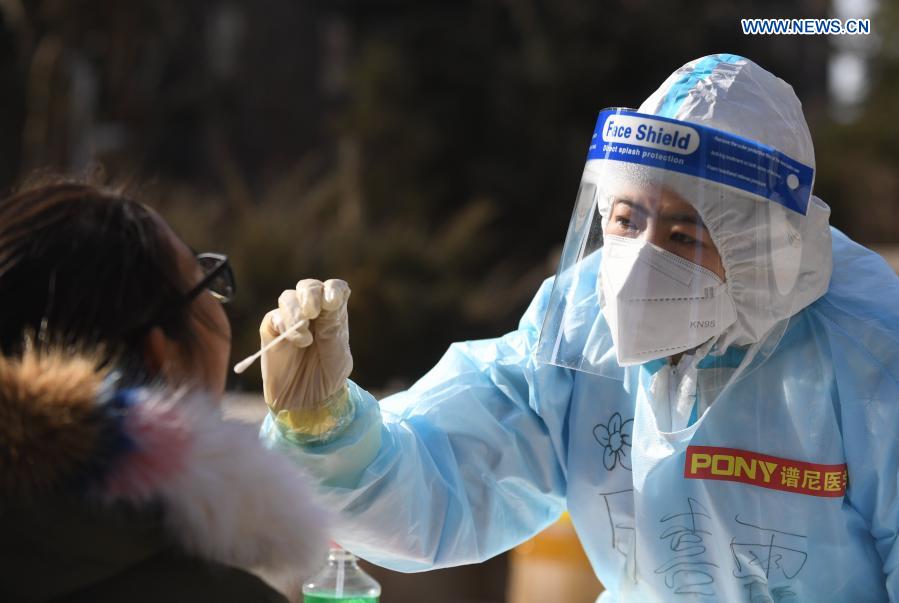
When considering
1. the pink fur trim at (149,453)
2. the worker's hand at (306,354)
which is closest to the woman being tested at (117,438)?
the pink fur trim at (149,453)

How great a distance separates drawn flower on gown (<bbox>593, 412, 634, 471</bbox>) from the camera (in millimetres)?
2211

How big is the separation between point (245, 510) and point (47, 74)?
750 centimetres

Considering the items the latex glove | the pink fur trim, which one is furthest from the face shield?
the pink fur trim

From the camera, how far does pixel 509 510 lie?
7.58 feet

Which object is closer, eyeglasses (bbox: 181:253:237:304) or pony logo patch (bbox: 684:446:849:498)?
eyeglasses (bbox: 181:253:237:304)

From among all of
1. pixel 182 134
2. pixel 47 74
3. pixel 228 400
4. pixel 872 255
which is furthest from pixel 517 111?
pixel 228 400

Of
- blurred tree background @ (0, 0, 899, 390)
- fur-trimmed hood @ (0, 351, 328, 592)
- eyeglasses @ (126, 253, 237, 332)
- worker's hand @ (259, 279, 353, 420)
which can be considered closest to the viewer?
fur-trimmed hood @ (0, 351, 328, 592)

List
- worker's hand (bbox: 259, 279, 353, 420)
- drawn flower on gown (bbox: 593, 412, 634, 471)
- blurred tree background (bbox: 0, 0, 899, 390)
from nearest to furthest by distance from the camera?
worker's hand (bbox: 259, 279, 353, 420)
drawn flower on gown (bbox: 593, 412, 634, 471)
blurred tree background (bbox: 0, 0, 899, 390)

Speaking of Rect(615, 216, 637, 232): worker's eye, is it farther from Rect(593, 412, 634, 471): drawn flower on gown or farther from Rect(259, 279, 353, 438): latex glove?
Rect(259, 279, 353, 438): latex glove

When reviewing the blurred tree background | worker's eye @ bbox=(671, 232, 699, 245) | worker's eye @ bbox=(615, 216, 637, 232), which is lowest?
worker's eye @ bbox=(671, 232, 699, 245)

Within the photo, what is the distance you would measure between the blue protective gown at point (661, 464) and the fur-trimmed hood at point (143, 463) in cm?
57

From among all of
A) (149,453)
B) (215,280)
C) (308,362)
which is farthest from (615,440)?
(149,453)

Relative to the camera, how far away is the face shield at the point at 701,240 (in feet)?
6.75

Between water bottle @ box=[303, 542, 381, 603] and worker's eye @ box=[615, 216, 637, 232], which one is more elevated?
worker's eye @ box=[615, 216, 637, 232]
